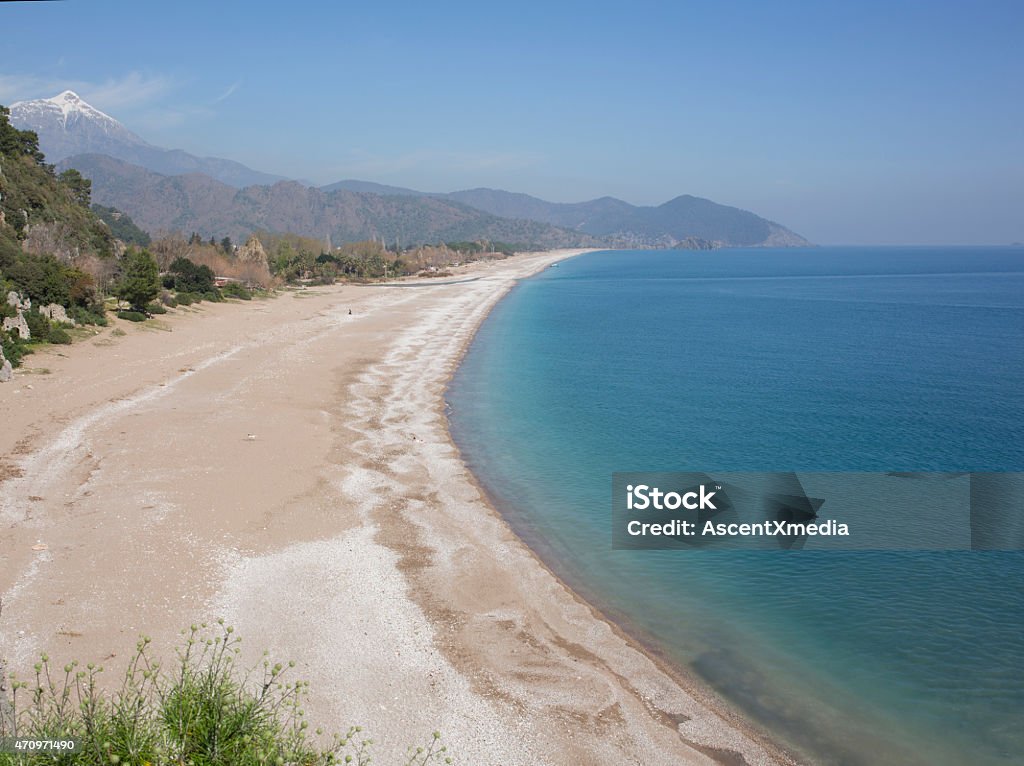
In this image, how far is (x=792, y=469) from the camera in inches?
738

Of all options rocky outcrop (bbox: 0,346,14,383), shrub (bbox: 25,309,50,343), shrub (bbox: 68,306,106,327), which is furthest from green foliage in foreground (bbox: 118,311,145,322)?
rocky outcrop (bbox: 0,346,14,383)

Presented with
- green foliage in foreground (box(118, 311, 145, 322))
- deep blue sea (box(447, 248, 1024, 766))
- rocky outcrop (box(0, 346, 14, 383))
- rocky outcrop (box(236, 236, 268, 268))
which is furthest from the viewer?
rocky outcrop (box(236, 236, 268, 268))

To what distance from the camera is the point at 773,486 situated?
1761 centimetres

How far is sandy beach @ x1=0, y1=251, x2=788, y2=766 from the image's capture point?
900 centimetres

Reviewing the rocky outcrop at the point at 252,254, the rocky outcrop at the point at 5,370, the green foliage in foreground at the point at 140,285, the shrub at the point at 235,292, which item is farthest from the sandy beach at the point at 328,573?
the rocky outcrop at the point at 252,254

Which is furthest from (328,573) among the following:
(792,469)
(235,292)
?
(235,292)

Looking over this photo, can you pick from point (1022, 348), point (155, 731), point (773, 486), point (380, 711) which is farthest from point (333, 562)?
point (1022, 348)

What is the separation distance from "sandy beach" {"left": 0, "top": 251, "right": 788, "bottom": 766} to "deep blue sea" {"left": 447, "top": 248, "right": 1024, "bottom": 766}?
107 cm

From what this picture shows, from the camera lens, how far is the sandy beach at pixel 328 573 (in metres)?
9.00

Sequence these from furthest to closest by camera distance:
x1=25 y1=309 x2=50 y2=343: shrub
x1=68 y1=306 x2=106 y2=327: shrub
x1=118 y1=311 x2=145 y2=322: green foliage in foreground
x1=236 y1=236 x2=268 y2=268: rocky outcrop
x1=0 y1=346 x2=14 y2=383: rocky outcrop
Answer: x1=236 y1=236 x2=268 y2=268: rocky outcrop
x1=118 y1=311 x2=145 y2=322: green foliage in foreground
x1=68 y1=306 x2=106 y2=327: shrub
x1=25 y1=309 x2=50 y2=343: shrub
x1=0 y1=346 x2=14 y2=383: rocky outcrop

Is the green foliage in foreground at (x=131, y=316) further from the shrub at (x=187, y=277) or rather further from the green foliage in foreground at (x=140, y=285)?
the shrub at (x=187, y=277)

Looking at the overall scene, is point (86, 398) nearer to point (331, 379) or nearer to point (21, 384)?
point (21, 384)

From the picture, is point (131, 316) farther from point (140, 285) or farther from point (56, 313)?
point (56, 313)

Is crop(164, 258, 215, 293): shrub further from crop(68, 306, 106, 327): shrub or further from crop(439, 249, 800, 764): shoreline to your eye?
crop(439, 249, 800, 764): shoreline
